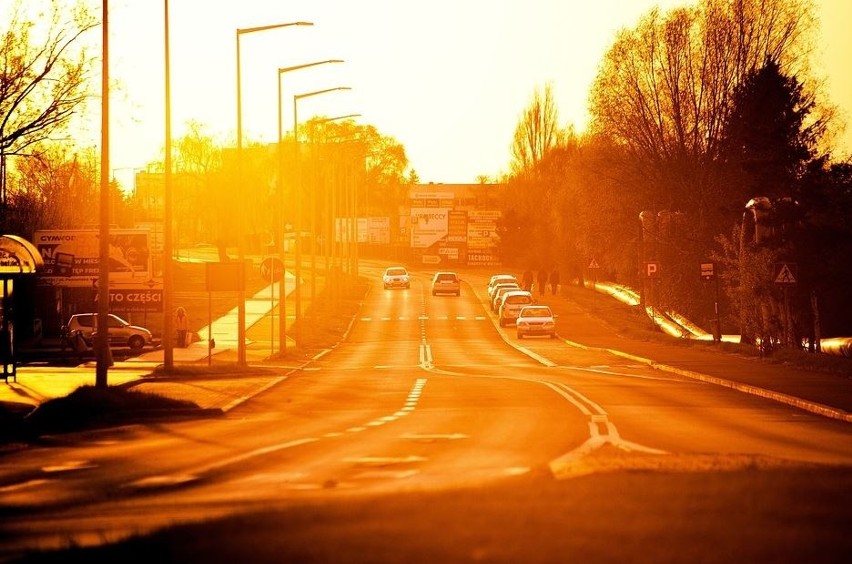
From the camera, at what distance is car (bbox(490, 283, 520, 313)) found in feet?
273

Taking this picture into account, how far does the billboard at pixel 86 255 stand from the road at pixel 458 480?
3264 centimetres

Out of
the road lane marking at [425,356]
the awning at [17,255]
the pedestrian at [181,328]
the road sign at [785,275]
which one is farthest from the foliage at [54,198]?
the road sign at [785,275]

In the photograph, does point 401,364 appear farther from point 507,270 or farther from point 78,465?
point 507,270

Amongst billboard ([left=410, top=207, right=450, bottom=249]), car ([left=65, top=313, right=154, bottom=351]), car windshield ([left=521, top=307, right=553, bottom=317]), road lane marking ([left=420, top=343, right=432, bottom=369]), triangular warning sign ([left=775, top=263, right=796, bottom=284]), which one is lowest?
road lane marking ([left=420, top=343, right=432, bottom=369])

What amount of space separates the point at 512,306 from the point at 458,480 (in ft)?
199

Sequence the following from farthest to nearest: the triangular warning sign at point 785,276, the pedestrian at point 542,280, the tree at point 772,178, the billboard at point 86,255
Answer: the pedestrian at point 542,280 < the billboard at point 86,255 < the tree at point 772,178 < the triangular warning sign at point 785,276

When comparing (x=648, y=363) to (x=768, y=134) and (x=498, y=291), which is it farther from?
(x=498, y=291)

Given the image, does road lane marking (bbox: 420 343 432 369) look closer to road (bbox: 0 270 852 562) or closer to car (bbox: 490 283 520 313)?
road (bbox: 0 270 852 562)

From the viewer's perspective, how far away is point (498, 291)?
8462 cm

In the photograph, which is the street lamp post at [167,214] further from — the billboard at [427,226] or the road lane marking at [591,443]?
the billboard at [427,226]

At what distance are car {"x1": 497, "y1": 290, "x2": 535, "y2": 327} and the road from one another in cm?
4214

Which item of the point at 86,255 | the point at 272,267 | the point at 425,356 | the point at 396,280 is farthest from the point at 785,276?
the point at 396,280

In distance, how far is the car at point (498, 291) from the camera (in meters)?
83.1

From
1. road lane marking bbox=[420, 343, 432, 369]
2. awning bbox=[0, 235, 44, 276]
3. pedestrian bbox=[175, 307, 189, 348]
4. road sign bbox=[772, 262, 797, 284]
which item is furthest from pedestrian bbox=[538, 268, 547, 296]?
awning bbox=[0, 235, 44, 276]
